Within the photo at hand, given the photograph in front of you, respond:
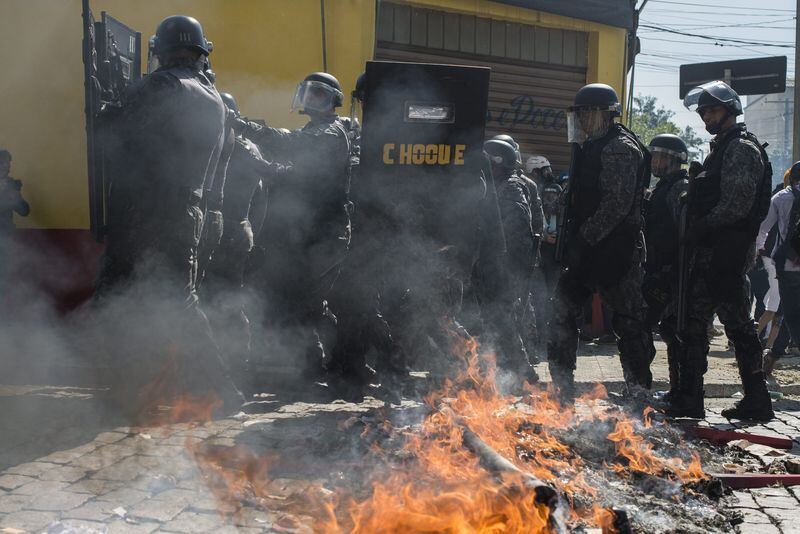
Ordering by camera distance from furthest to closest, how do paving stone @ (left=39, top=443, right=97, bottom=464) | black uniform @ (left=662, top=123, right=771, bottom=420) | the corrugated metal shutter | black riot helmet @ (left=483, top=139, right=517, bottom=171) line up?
the corrugated metal shutter
black riot helmet @ (left=483, top=139, right=517, bottom=171)
black uniform @ (left=662, top=123, right=771, bottom=420)
paving stone @ (left=39, top=443, right=97, bottom=464)

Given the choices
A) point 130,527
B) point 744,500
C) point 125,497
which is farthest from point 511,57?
point 130,527

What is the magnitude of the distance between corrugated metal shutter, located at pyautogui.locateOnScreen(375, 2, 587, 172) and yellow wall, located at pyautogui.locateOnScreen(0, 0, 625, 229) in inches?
29.8

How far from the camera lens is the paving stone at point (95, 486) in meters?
3.72

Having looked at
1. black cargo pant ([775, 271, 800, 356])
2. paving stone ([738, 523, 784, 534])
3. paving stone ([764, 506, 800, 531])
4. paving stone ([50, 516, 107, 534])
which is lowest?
paving stone ([764, 506, 800, 531])

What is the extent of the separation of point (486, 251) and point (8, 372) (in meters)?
4.03

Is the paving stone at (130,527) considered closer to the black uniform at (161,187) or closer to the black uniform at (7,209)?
the black uniform at (161,187)

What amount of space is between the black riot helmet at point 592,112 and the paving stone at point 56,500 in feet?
13.6

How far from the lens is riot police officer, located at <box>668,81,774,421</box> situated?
5.75 meters

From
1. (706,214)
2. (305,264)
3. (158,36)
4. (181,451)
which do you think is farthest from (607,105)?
(181,451)

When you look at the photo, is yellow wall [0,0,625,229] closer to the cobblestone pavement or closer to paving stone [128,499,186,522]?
the cobblestone pavement

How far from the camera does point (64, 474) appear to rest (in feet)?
12.9

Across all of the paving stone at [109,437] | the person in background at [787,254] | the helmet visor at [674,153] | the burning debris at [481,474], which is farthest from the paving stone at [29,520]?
the person in background at [787,254]

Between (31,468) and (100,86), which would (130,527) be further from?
(100,86)

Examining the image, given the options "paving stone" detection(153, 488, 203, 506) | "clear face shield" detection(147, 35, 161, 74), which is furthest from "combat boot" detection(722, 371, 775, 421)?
"clear face shield" detection(147, 35, 161, 74)
